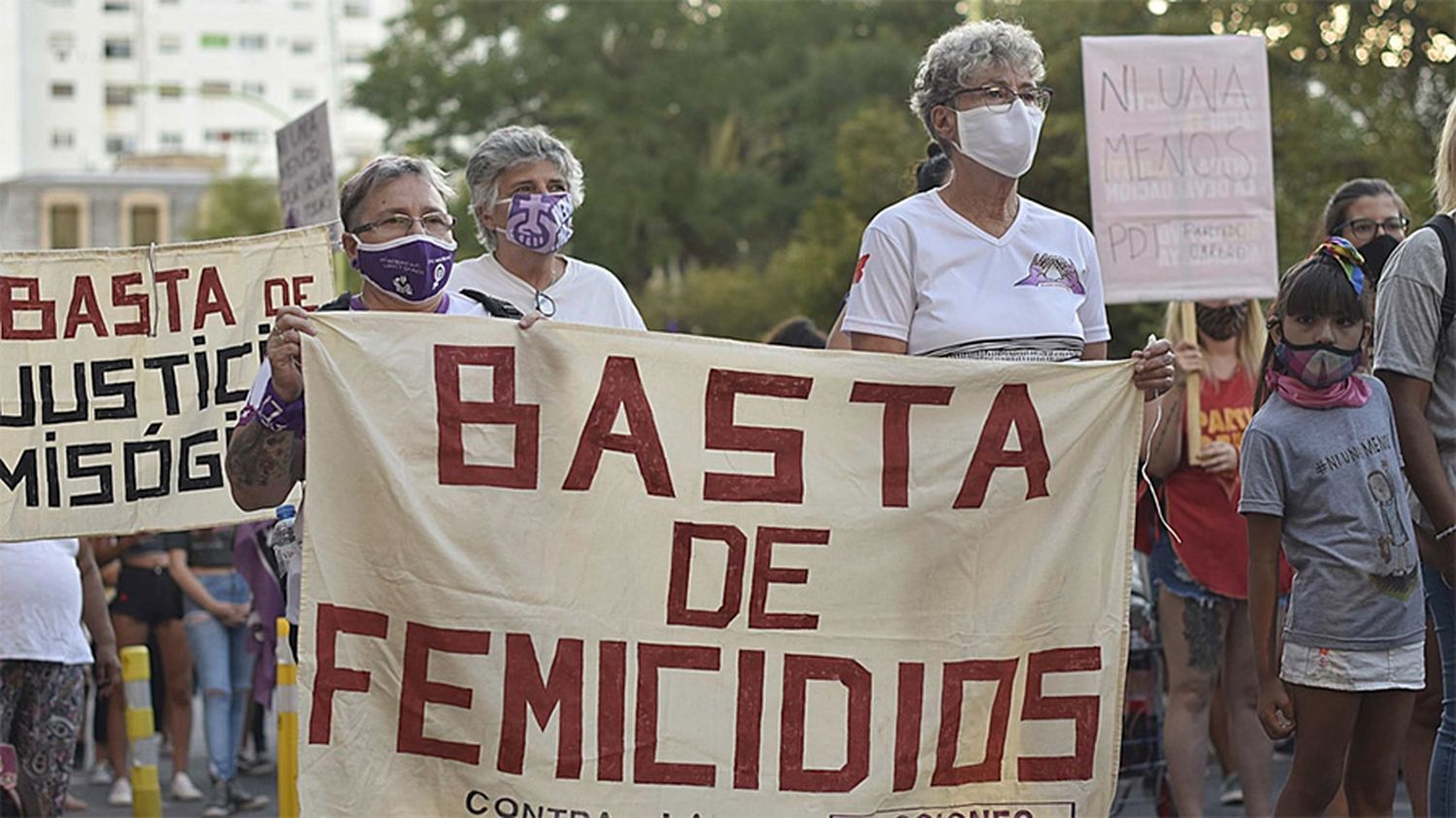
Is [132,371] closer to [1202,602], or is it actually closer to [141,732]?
[141,732]

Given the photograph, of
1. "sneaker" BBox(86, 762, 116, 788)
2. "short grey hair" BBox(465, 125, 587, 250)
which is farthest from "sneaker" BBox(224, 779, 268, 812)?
"short grey hair" BBox(465, 125, 587, 250)

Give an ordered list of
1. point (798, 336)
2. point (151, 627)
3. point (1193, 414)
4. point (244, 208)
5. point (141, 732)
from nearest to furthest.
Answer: point (1193, 414) < point (798, 336) < point (141, 732) < point (151, 627) < point (244, 208)

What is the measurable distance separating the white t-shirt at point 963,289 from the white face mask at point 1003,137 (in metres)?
0.15

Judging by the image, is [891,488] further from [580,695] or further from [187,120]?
[187,120]

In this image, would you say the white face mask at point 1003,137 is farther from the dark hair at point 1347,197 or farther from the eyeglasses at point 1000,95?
the dark hair at point 1347,197

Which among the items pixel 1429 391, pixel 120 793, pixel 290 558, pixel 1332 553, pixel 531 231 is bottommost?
pixel 120 793

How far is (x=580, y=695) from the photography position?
180 inches

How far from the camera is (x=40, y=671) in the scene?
294 inches

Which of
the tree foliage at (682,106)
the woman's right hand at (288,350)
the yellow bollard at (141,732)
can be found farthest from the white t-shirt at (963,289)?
the tree foliage at (682,106)

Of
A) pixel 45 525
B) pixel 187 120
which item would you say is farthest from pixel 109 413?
pixel 187 120

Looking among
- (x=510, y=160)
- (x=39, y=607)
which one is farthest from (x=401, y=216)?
(x=39, y=607)

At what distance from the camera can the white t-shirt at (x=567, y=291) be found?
18.7 feet

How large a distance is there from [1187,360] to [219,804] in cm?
554

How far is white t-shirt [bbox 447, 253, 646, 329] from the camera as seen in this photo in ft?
18.7
